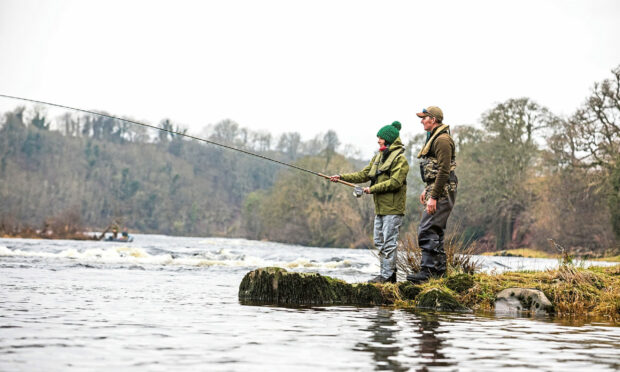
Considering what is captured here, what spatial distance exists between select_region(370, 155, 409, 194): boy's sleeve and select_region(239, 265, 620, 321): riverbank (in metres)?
1.13

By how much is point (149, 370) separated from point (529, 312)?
16.6 ft

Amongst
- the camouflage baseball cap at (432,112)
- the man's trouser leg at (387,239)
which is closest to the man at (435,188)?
the camouflage baseball cap at (432,112)

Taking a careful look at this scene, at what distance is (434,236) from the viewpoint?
801cm

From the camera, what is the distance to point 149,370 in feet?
12.2

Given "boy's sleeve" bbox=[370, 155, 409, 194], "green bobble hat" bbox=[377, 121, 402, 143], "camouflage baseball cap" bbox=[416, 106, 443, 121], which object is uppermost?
"camouflage baseball cap" bbox=[416, 106, 443, 121]

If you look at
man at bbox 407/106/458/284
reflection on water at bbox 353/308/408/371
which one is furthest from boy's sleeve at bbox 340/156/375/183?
reflection on water at bbox 353/308/408/371

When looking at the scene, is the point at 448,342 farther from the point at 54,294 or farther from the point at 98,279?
the point at 98,279

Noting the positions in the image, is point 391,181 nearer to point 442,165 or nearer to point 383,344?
point 442,165

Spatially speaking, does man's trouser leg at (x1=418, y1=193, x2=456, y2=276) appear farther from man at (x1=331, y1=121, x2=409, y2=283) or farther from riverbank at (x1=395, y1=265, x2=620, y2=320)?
man at (x1=331, y1=121, x2=409, y2=283)

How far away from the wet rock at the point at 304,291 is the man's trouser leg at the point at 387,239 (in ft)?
1.43

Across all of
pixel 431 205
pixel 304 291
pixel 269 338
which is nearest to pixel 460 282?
pixel 431 205

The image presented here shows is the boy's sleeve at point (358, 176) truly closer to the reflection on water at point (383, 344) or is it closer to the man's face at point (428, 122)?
the man's face at point (428, 122)

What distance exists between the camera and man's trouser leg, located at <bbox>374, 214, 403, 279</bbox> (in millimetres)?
8383

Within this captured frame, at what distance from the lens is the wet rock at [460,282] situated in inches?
320
